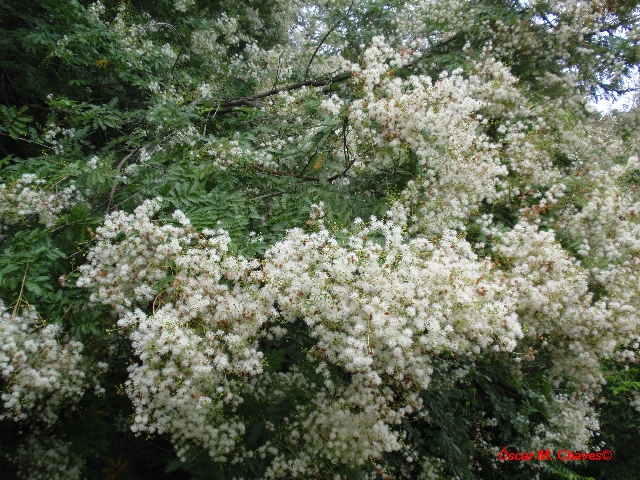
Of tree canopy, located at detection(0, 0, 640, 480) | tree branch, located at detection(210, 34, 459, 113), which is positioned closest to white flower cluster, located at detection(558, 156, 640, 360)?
tree canopy, located at detection(0, 0, 640, 480)

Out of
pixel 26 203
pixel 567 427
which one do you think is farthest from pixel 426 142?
pixel 567 427

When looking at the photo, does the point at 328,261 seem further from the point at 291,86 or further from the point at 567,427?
the point at 291,86

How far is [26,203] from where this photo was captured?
3.00 metres

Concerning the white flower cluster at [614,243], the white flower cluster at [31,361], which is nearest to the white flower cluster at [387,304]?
the white flower cluster at [614,243]

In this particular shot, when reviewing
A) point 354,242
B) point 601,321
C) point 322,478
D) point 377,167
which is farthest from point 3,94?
point 601,321

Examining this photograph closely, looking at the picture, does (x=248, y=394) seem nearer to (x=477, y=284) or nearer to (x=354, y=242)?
(x=354, y=242)

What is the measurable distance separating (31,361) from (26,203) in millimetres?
1213

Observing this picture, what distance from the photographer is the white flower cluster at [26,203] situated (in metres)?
2.95

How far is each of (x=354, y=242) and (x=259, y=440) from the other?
1.84m

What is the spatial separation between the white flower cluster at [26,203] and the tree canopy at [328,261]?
2 cm

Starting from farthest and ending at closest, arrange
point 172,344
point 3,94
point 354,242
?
1. point 3,94
2. point 354,242
3. point 172,344

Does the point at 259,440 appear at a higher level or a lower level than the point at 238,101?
lower

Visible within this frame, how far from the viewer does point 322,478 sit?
3045 mm

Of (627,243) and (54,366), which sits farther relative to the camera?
(627,243)
